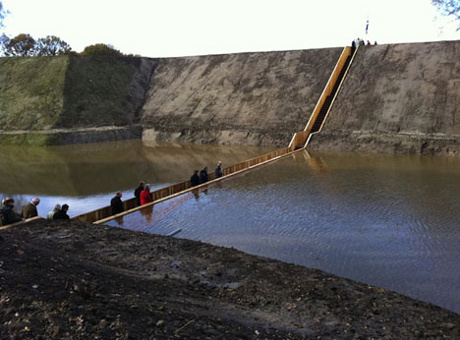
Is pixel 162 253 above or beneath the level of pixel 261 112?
beneath

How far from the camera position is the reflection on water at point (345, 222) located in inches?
324

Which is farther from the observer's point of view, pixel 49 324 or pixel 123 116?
pixel 123 116

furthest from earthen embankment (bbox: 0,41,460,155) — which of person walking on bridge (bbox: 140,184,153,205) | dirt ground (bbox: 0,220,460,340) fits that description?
dirt ground (bbox: 0,220,460,340)

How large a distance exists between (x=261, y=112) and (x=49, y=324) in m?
28.0

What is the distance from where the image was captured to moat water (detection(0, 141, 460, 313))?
28.0ft

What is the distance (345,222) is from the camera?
36.8ft

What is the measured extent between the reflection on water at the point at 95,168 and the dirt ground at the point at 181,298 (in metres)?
6.01

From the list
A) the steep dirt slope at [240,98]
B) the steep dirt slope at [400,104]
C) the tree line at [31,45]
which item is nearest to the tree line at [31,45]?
the tree line at [31,45]

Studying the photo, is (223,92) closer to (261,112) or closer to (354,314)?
(261,112)

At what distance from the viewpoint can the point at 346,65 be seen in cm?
3266

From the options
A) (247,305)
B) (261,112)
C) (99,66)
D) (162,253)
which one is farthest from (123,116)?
(247,305)

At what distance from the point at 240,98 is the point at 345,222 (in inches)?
933

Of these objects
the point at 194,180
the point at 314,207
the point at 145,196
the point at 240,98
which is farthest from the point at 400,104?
the point at 145,196

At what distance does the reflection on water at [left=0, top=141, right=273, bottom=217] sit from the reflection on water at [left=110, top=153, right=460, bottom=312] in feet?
12.1
